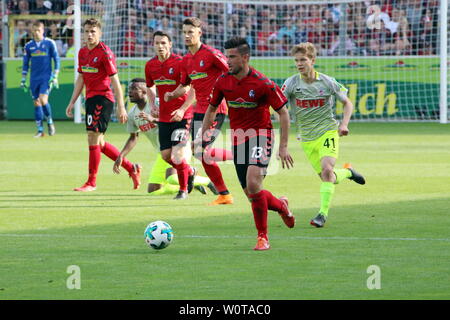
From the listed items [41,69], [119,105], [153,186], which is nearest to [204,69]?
[119,105]

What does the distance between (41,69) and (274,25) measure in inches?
344

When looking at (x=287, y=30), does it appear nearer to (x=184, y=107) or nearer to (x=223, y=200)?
(x=184, y=107)

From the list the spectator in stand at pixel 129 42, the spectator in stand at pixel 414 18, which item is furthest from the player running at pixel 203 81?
the spectator in stand at pixel 414 18

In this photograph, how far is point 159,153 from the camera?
13.0 m

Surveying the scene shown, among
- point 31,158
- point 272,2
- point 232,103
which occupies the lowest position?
point 31,158

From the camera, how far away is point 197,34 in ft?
37.9

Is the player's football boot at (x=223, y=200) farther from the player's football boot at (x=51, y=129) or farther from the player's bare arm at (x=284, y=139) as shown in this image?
the player's football boot at (x=51, y=129)

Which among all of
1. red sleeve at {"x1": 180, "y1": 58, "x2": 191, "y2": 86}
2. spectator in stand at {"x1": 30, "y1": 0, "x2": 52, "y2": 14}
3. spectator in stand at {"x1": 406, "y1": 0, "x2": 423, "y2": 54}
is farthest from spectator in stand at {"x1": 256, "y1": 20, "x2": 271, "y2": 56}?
red sleeve at {"x1": 180, "y1": 58, "x2": 191, "y2": 86}

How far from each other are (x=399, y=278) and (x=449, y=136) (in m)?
15.2

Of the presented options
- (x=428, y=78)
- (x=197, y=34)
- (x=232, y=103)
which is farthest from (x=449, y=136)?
(x=232, y=103)

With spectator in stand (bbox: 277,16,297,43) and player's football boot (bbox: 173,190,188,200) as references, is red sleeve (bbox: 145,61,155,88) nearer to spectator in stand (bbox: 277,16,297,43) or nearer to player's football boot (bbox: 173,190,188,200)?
player's football boot (bbox: 173,190,188,200)

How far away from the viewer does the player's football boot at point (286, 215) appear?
924 centimetres
